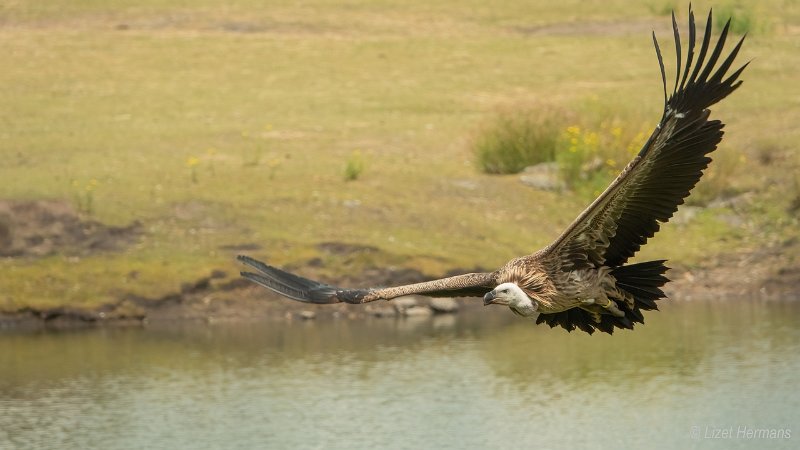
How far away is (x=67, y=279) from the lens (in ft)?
80.5

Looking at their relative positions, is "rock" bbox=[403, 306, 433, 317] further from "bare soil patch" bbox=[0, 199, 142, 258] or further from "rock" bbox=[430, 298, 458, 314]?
"bare soil patch" bbox=[0, 199, 142, 258]

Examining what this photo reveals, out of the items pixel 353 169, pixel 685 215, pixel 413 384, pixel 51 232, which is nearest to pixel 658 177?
pixel 413 384

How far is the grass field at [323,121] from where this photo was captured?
26062 millimetres

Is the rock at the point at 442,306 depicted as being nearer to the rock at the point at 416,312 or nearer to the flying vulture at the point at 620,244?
the rock at the point at 416,312

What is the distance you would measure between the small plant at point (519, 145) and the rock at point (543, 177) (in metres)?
0.25

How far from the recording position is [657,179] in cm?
1131

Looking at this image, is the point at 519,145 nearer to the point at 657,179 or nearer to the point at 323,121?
the point at 323,121

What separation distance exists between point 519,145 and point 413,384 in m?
10.3

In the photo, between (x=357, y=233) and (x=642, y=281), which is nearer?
(x=642, y=281)

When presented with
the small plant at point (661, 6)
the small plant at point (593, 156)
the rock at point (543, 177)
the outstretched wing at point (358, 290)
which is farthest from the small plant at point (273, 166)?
the small plant at point (661, 6)

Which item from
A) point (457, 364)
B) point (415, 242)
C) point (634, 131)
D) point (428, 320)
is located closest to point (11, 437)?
point (457, 364)

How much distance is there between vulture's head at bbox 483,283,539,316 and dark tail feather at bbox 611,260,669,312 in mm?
772

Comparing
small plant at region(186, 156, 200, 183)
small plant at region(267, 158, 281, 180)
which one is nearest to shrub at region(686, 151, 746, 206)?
small plant at region(267, 158, 281, 180)

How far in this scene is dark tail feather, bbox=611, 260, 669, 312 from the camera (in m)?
12.0
